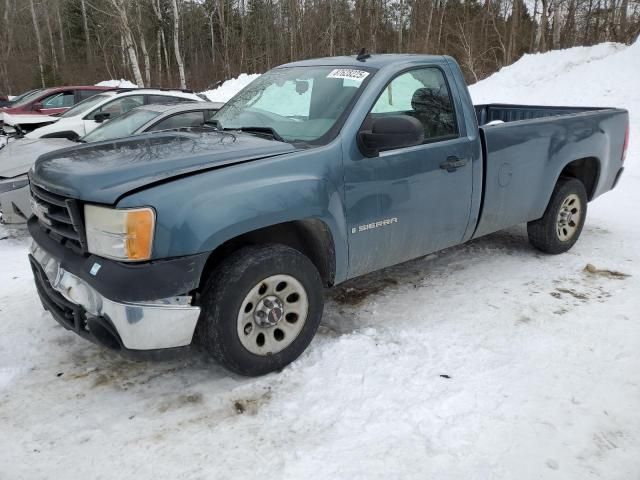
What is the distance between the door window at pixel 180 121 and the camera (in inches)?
262

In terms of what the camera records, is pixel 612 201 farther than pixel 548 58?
No

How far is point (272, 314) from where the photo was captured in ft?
10.1

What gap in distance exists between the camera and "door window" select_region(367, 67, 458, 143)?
12.6 feet

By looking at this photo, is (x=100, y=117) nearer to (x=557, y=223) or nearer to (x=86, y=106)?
(x=86, y=106)

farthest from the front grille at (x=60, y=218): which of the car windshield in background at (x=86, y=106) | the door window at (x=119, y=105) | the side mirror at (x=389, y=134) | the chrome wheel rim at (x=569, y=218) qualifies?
the car windshield in background at (x=86, y=106)

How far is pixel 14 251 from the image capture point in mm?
5648

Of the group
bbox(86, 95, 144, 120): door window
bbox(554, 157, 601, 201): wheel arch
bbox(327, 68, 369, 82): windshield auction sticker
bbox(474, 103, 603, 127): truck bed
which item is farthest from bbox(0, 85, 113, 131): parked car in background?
bbox(554, 157, 601, 201): wheel arch

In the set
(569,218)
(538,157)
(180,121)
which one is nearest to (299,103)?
(538,157)

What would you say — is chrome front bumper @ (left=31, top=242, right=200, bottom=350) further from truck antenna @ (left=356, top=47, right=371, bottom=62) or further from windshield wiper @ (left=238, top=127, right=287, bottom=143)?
truck antenna @ (left=356, top=47, right=371, bottom=62)

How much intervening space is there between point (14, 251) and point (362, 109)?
13.9 feet

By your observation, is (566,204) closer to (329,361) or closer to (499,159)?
(499,159)

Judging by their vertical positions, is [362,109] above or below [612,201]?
above

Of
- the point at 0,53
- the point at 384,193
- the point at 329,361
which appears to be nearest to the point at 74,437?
the point at 329,361

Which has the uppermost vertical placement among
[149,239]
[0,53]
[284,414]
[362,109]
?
[0,53]
